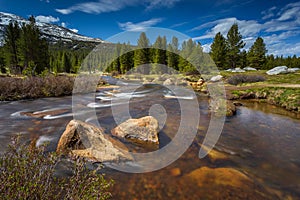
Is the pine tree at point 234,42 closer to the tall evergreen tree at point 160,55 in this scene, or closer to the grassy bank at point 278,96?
the tall evergreen tree at point 160,55

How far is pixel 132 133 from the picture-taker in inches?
235

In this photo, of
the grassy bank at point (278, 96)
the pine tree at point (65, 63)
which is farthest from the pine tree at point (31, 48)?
the grassy bank at point (278, 96)

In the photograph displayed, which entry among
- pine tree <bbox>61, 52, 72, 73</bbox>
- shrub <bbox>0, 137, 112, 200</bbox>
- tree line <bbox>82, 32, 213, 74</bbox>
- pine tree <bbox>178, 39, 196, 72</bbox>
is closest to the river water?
shrub <bbox>0, 137, 112, 200</bbox>

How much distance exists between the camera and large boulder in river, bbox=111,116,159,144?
229 inches

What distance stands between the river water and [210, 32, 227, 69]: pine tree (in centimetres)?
3262

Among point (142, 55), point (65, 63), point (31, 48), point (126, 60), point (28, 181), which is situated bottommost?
point (28, 181)

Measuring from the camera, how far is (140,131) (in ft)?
19.4

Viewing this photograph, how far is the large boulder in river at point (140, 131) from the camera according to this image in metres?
5.81

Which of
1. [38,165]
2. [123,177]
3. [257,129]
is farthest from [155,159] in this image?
[257,129]

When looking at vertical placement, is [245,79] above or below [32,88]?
above

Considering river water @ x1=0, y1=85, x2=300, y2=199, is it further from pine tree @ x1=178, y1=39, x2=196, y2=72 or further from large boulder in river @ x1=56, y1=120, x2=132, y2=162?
pine tree @ x1=178, y1=39, x2=196, y2=72

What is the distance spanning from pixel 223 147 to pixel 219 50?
38.8 metres

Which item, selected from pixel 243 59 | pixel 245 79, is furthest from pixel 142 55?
pixel 245 79

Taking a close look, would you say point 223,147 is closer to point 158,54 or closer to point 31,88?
point 31,88
